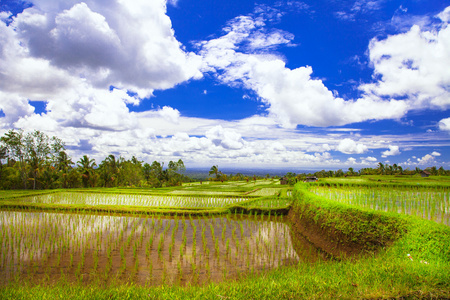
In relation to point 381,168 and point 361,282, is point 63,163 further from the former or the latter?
point 381,168

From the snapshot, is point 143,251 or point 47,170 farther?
point 47,170

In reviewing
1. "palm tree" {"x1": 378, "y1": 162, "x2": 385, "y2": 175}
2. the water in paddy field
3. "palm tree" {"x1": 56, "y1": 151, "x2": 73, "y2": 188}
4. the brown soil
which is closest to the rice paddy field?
the brown soil

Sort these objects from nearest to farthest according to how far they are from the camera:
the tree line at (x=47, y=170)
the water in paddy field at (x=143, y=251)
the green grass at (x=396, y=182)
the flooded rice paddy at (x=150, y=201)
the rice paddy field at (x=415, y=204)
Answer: the water in paddy field at (x=143, y=251), the rice paddy field at (x=415, y=204), the green grass at (x=396, y=182), the flooded rice paddy at (x=150, y=201), the tree line at (x=47, y=170)

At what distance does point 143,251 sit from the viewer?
21.6ft

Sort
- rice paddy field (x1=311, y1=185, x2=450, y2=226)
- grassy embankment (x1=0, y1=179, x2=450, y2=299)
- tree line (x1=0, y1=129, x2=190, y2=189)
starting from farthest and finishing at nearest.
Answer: tree line (x1=0, y1=129, x2=190, y2=189)
rice paddy field (x1=311, y1=185, x2=450, y2=226)
grassy embankment (x1=0, y1=179, x2=450, y2=299)

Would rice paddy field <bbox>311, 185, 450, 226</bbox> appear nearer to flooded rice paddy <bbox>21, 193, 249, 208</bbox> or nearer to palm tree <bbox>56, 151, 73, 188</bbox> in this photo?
flooded rice paddy <bbox>21, 193, 249, 208</bbox>

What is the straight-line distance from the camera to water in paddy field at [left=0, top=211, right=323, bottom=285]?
5.24 metres

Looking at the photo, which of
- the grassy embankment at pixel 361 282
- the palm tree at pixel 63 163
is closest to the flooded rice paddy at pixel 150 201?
the grassy embankment at pixel 361 282

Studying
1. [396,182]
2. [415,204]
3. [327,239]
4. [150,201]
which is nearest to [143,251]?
[327,239]

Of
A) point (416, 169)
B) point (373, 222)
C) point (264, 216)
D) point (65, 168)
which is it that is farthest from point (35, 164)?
point (416, 169)

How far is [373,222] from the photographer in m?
6.05

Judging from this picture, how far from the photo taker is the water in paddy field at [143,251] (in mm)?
5238

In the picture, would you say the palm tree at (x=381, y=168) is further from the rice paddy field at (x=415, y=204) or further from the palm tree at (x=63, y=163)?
the palm tree at (x=63, y=163)

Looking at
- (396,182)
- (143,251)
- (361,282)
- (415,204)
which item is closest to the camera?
(361,282)
